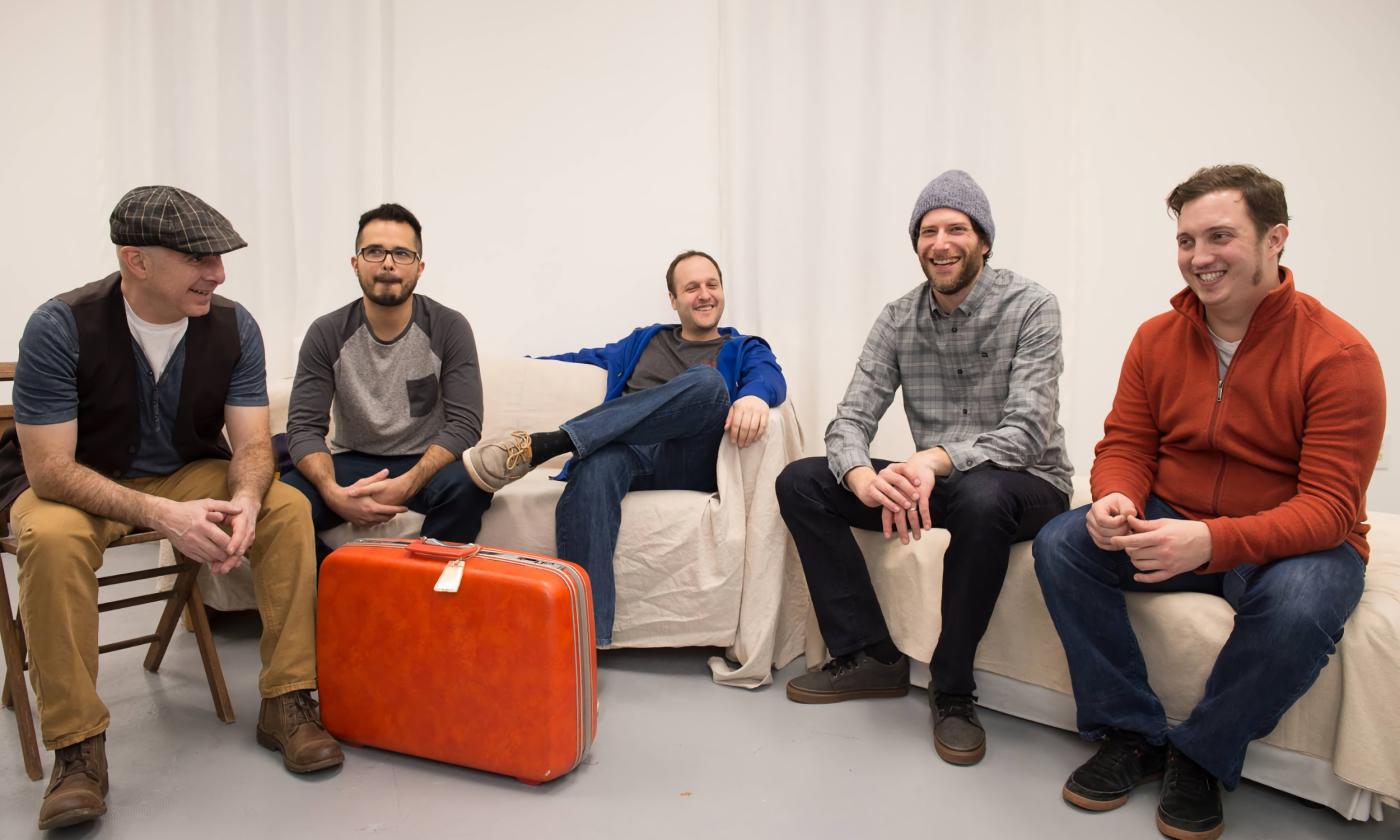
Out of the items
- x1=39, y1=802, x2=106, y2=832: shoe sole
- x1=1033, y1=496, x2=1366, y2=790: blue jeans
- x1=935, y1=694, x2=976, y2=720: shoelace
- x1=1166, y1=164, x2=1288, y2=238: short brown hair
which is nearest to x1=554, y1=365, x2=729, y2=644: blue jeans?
x1=935, y1=694, x2=976, y2=720: shoelace

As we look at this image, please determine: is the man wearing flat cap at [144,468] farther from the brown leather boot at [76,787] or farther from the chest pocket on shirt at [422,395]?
the chest pocket on shirt at [422,395]

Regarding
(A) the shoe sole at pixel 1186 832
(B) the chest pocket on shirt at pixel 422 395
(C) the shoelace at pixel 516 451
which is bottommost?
(A) the shoe sole at pixel 1186 832

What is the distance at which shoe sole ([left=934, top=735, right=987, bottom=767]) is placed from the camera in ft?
5.51

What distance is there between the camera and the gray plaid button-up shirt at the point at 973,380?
187 centimetres

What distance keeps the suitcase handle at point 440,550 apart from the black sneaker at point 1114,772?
3.84 feet

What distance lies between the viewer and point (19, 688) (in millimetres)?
1653

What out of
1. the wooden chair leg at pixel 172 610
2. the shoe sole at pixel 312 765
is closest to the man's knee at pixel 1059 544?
the shoe sole at pixel 312 765

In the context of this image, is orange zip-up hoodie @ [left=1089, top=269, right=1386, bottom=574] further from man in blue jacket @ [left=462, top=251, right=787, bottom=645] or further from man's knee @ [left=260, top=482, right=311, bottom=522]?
man's knee @ [left=260, top=482, right=311, bottom=522]

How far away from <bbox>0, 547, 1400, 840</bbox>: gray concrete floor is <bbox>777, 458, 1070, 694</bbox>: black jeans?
0.18 m

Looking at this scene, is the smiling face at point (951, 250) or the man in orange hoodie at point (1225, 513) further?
the smiling face at point (951, 250)

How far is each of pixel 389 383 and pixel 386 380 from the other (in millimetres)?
12

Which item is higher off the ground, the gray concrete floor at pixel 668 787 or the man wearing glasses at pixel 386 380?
the man wearing glasses at pixel 386 380

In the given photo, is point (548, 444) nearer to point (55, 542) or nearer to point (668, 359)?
point (668, 359)

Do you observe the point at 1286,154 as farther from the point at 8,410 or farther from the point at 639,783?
the point at 8,410
